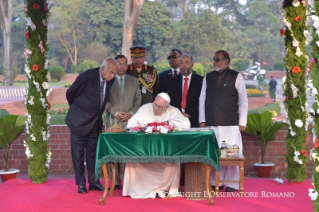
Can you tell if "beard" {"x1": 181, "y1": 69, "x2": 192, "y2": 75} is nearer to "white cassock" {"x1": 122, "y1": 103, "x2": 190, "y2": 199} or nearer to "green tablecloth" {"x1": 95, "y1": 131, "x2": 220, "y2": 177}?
"white cassock" {"x1": 122, "y1": 103, "x2": 190, "y2": 199}

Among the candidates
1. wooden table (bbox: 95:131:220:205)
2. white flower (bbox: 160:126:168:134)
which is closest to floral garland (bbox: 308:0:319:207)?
wooden table (bbox: 95:131:220:205)

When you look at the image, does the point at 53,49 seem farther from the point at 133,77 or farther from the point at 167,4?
the point at 133,77

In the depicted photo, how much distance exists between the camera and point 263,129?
8.70 m

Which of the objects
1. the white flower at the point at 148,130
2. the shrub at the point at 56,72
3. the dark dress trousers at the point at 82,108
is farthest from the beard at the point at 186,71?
the shrub at the point at 56,72

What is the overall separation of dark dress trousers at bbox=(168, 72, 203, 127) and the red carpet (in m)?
1.36

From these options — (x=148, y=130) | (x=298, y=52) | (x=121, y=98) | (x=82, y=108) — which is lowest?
(x=148, y=130)

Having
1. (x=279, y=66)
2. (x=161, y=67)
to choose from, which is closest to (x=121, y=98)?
(x=161, y=67)

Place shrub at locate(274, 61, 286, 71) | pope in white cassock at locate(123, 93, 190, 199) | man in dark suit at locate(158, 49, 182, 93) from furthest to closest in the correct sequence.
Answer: shrub at locate(274, 61, 286, 71) < man in dark suit at locate(158, 49, 182, 93) < pope in white cassock at locate(123, 93, 190, 199)

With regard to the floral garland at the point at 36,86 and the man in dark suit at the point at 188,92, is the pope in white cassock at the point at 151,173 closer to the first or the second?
the man in dark suit at the point at 188,92

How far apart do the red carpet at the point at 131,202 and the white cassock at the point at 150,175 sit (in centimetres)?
18

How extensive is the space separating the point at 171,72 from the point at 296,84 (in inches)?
78.8

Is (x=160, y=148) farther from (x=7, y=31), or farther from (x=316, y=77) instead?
(x=7, y=31)

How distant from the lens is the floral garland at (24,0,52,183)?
26.8ft

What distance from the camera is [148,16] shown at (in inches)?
1738
